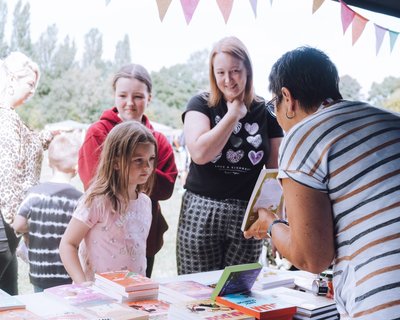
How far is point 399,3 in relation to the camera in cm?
251

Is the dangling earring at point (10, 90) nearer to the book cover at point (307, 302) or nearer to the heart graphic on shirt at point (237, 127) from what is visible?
the heart graphic on shirt at point (237, 127)

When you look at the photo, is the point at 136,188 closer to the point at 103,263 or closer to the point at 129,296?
the point at 103,263

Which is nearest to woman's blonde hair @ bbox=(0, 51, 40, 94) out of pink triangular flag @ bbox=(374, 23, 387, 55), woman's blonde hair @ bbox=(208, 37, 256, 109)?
woman's blonde hair @ bbox=(208, 37, 256, 109)

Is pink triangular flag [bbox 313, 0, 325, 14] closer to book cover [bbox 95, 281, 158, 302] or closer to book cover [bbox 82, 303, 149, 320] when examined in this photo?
book cover [bbox 95, 281, 158, 302]

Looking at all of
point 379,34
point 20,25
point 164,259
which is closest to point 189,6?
point 379,34

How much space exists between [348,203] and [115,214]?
95 centimetres

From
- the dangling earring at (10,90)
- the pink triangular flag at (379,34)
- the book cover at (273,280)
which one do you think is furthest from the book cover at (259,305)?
the pink triangular flag at (379,34)

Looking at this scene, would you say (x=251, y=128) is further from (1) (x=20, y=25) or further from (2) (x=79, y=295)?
(1) (x=20, y=25)

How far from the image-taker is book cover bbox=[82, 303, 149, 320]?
3.69 ft

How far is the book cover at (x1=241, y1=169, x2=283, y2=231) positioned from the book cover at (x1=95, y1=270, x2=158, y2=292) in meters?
0.31

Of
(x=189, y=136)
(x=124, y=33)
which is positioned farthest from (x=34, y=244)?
(x=124, y=33)

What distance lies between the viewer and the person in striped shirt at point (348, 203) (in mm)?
952

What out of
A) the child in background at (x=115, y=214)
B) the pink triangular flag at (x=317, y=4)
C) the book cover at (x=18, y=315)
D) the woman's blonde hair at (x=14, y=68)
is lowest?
the book cover at (x=18, y=315)

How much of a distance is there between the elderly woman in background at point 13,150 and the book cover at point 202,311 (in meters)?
1.30
